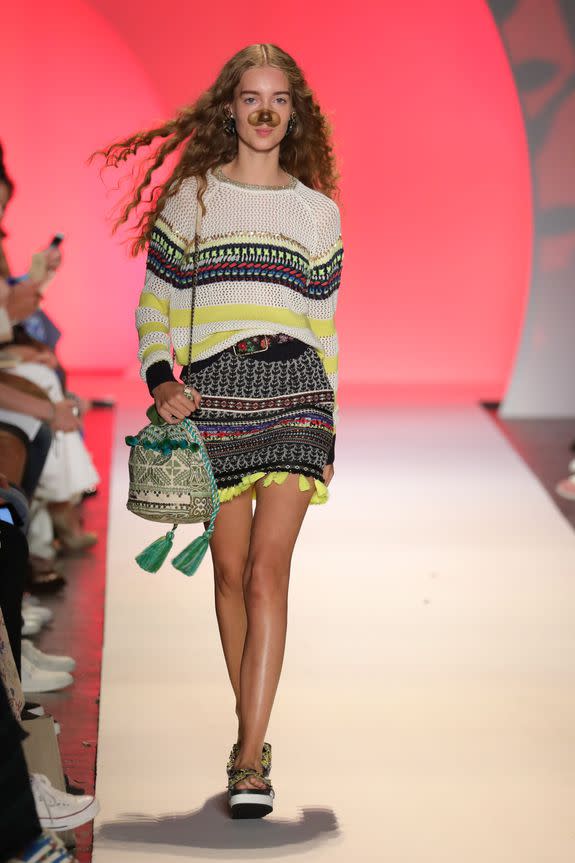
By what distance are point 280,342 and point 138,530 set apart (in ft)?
8.75

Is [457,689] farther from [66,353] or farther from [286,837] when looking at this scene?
[66,353]

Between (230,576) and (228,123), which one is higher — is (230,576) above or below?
below

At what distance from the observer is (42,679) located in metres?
3.79

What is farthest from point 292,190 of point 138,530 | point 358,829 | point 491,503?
point 491,503

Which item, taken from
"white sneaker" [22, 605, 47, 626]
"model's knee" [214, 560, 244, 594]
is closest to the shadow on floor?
"model's knee" [214, 560, 244, 594]

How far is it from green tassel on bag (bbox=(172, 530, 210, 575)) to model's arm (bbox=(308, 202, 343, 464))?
35 centimetres

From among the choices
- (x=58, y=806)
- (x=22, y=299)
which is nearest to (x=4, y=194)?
(x=22, y=299)

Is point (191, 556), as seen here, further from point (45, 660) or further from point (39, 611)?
point (39, 611)

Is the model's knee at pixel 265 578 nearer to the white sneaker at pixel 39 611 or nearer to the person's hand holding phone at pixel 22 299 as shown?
the person's hand holding phone at pixel 22 299

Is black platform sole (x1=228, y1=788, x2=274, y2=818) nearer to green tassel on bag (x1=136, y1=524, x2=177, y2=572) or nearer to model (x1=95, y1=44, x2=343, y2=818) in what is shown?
model (x1=95, y1=44, x2=343, y2=818)

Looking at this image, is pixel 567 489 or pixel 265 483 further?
pixel 567 489

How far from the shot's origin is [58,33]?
9.02 metres

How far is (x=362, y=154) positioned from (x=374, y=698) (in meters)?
5.93

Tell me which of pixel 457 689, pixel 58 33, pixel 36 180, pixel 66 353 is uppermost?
pixel 58 33
